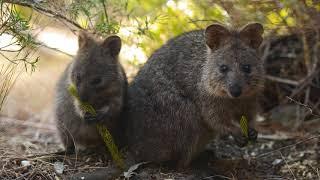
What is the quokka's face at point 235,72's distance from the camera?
19.1 feet

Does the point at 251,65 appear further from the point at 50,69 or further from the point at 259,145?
the point at 50,69

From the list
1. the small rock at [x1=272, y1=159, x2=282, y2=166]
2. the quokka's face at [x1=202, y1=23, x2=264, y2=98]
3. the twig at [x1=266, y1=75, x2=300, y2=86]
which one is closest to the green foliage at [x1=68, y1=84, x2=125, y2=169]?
the quokka's face at [x1=202, y1=23, x2=264, y2=98]

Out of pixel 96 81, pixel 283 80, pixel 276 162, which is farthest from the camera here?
pixel 283 80

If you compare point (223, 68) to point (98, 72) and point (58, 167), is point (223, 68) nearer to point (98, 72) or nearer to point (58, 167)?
point (98, 72)

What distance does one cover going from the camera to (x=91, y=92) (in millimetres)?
6008

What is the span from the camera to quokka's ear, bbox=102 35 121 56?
20.7 ft

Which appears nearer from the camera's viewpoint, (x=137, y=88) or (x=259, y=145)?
(x=137, y=88)


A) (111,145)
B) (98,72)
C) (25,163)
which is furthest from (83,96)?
(25,163)

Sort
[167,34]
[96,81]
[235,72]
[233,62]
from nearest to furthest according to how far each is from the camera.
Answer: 1. [235,72]
2. [233,62]
3. [96,81]
4. [167,34]

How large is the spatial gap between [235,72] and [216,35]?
0.57 m

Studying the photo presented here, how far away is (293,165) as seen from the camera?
22.2 feet

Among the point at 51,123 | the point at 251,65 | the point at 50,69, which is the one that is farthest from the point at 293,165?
the point at 50,69

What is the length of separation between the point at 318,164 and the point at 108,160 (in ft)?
8.45

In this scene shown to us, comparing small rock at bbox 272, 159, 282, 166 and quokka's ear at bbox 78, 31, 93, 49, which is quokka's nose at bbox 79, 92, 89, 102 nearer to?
quokka's ear at bbox 78, 31, 93, 49
